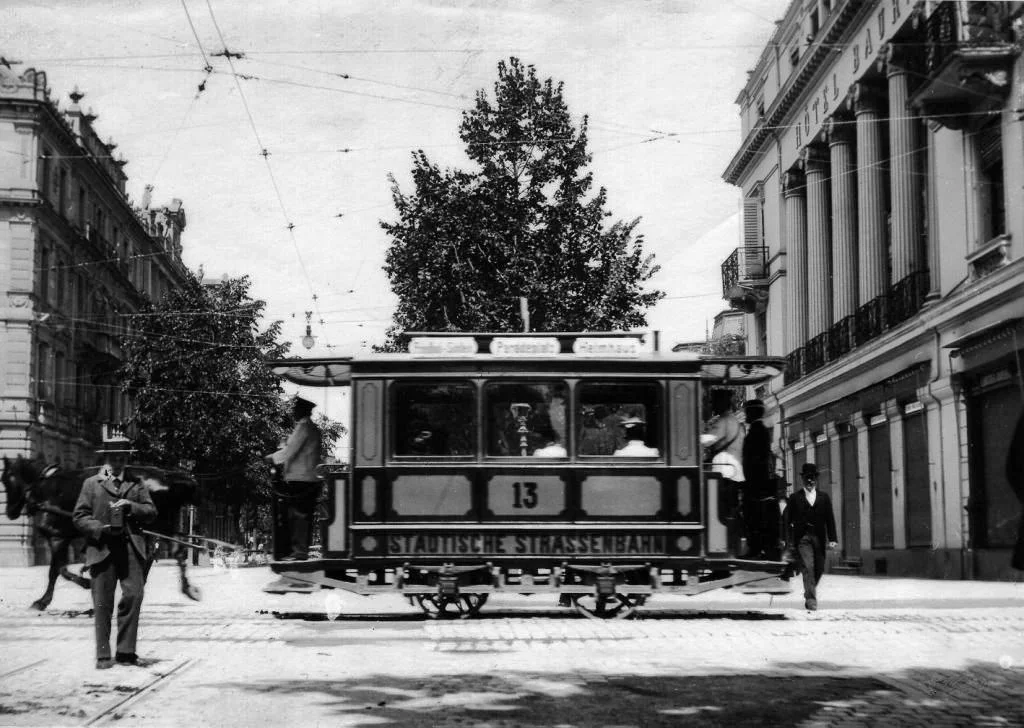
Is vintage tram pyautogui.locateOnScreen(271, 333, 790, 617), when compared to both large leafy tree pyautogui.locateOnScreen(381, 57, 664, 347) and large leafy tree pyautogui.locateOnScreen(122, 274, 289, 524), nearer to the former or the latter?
large leafy tree pyautogui.locateOnScreen(381, 57, 664, 347)

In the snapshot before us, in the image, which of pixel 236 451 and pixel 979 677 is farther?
pixel 236 451

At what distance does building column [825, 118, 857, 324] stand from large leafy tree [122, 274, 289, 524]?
815 inches

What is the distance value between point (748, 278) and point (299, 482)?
94.3ft

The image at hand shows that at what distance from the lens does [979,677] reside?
32.2 feet

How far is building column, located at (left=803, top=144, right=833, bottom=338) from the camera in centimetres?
3622

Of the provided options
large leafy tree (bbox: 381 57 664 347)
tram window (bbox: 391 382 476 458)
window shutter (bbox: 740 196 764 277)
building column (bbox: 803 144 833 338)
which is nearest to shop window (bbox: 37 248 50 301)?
large leafy tree (bbox: 381 57 664 347)

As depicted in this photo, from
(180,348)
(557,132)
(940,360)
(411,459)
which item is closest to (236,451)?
(180,348)

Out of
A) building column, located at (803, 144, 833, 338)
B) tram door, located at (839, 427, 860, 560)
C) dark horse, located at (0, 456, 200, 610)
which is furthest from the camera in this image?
building column, located at (803, 144, 833, 338)

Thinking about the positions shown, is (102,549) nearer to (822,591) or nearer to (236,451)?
(822,591)

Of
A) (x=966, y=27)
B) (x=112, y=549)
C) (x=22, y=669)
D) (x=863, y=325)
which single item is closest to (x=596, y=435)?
(x=112, y=549)

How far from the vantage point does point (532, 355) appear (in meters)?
15.3

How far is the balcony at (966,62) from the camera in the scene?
73.8 ft

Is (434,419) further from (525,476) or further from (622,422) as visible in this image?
(622,422)

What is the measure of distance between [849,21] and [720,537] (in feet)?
65.5
